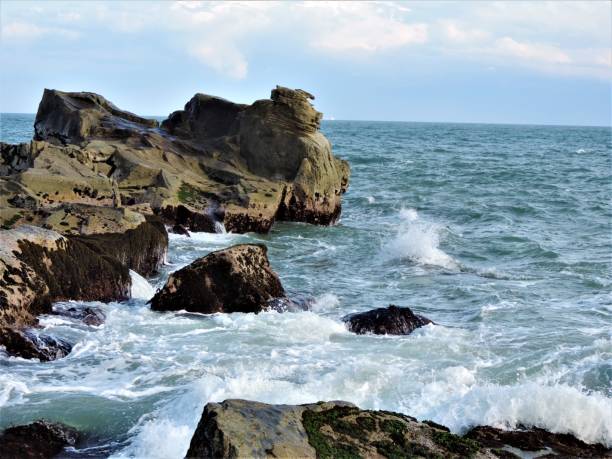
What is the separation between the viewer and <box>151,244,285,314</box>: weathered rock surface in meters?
14.6

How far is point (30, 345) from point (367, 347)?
17.0 feet

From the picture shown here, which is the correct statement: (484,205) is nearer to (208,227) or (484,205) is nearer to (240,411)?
(208,227)

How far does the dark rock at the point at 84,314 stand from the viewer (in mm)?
13188

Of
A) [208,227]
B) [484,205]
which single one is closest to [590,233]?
[484,205]

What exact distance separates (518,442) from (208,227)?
15.7 m

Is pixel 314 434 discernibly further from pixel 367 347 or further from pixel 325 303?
pixel 325 303

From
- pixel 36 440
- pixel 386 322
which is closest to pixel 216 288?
pixel 386 322

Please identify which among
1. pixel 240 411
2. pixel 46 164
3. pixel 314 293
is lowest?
pixel 314 293

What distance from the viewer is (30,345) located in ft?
37.7

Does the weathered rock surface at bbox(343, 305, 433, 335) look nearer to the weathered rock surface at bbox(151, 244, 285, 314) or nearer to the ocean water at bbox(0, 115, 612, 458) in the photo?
the ocean water at bbox(0, 115, 612, 458)

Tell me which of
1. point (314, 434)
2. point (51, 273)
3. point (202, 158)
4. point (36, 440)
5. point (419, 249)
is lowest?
point (36, 440)

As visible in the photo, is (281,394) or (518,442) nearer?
(518,442)

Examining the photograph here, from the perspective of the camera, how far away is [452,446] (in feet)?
23.8

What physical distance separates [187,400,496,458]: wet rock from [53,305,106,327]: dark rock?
6724 mm
